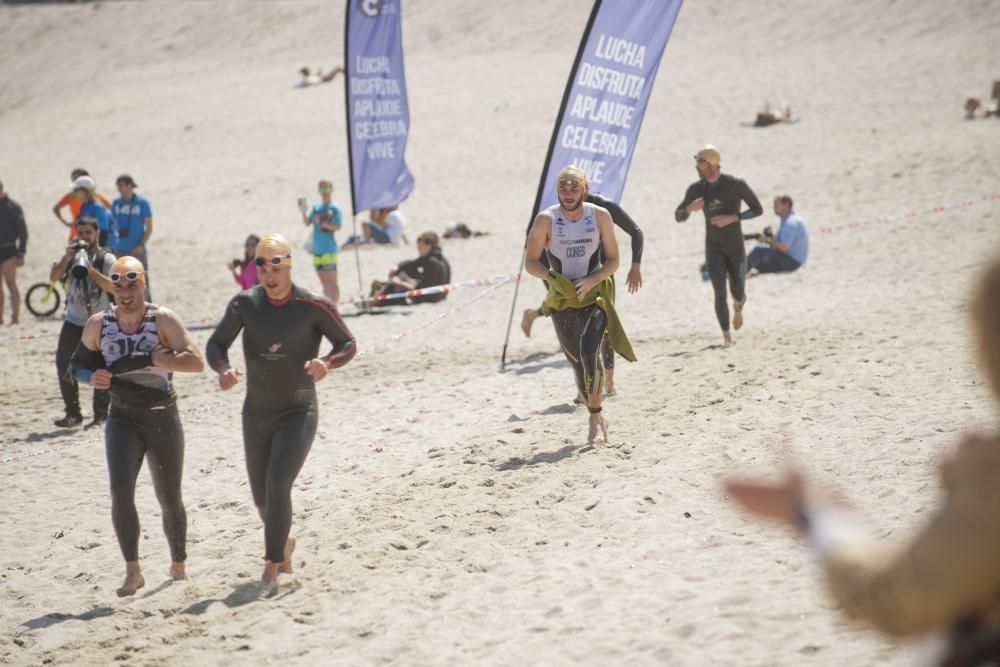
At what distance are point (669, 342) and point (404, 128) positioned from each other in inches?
217

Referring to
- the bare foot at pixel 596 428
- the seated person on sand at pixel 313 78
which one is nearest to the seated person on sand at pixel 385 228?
the bare foot at pixel 596 428

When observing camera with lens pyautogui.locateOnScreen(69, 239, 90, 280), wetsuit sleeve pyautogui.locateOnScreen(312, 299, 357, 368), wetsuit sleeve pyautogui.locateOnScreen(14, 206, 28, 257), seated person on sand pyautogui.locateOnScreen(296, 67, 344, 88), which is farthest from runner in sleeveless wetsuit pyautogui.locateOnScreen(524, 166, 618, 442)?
seated person on sand pyautogui.locateOnScreen(296, 67, 344, 88)

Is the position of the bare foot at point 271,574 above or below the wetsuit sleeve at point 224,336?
below

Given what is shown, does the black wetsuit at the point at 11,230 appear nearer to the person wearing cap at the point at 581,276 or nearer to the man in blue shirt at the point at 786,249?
the person wearing cap at the point at 581,276

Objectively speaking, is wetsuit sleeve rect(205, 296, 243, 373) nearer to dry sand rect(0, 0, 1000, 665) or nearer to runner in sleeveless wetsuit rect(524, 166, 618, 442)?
dry sand rect(0, 0, 1000, 665)

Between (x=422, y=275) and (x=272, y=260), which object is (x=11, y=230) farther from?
(x=272, y=260)

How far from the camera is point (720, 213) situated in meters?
10.7

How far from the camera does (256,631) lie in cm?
557

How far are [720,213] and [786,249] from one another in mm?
4635

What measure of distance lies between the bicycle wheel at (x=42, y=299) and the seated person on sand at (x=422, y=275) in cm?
441

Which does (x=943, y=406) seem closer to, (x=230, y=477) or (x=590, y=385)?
(x=590, y=385)

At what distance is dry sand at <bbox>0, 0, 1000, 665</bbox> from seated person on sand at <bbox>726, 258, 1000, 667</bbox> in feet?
2.90

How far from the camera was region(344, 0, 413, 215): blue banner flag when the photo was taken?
577 inches

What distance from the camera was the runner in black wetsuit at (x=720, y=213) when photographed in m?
10.6
